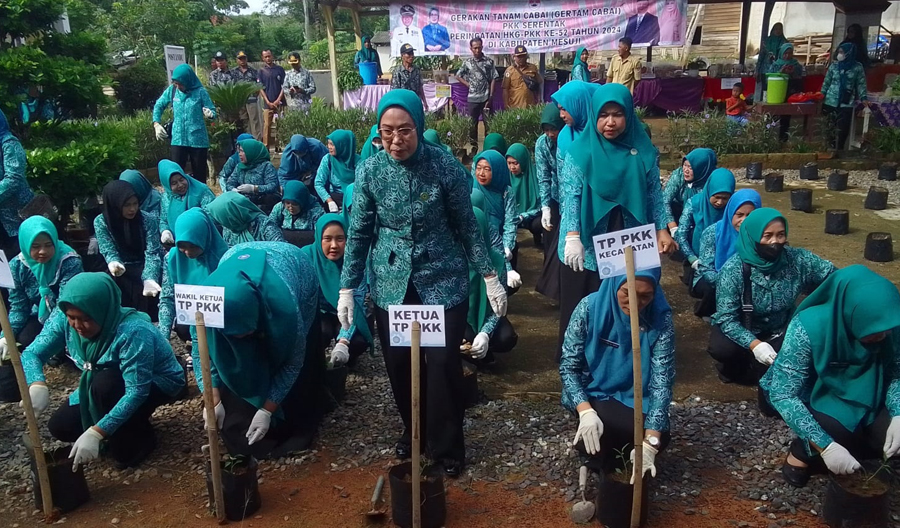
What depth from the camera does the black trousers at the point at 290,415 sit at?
349 cm

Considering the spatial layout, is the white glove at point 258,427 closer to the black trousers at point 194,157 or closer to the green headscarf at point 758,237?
the green headscarf at point 758,237

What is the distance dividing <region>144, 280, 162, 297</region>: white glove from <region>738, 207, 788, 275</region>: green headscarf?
12.1 feet

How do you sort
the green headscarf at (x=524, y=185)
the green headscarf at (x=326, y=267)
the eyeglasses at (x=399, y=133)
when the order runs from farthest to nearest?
the green headscarf at (x=524, y=185)
the green headscarf at (x=326, y=267)
the eyeglasses at (x=399, y=133)

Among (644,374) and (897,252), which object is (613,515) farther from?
(897,252)

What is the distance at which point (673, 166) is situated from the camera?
10.4 meters

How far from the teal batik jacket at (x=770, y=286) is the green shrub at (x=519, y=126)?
21.3 ft

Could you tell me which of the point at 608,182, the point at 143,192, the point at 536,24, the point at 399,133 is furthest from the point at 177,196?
the point at 536,24

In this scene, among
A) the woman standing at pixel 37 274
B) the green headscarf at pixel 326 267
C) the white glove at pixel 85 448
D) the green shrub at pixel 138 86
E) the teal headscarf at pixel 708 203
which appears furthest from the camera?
the green shrub at pixel 138 86

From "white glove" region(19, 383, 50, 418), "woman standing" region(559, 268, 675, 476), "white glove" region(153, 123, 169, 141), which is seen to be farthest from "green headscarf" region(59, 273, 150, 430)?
"white glove" region(153, 123, 169, 141)

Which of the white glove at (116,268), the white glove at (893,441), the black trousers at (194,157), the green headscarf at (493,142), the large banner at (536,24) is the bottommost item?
the white glove at (893,441)

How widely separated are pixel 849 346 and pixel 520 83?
8.88 m

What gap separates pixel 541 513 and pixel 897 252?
5123mm

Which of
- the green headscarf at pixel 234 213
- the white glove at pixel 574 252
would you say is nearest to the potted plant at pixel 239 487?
the white glove at pixel 574 252

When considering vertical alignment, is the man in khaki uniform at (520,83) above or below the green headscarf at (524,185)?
above
